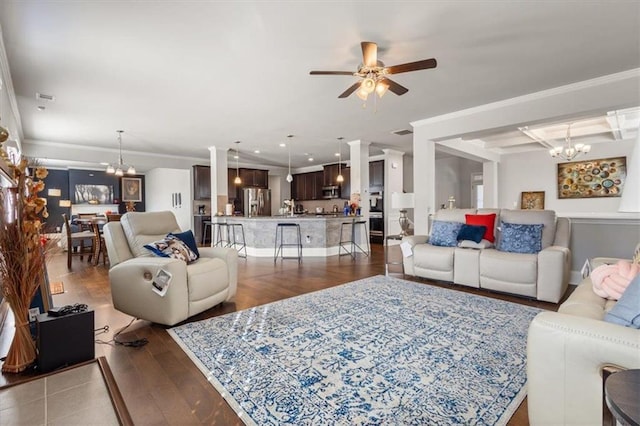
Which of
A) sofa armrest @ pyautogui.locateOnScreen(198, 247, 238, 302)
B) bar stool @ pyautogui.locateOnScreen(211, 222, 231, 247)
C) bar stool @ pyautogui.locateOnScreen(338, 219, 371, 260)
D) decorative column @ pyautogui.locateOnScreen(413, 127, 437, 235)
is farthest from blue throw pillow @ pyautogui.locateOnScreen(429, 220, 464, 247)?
bar stool @ pyautogui.locateOnScreen(211, 222, 231, 247)

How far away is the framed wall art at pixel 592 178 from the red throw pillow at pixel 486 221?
16.2ft

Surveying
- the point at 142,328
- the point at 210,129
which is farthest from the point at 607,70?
the point at 210,129

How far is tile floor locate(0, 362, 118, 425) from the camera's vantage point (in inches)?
58.6

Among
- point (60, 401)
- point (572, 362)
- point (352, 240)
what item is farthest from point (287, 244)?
point (572, 362)

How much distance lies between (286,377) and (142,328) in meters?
1.58

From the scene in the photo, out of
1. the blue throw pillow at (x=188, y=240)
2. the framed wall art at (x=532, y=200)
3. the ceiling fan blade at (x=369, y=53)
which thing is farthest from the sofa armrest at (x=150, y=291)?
the framed wall art at (x=532, y=200)

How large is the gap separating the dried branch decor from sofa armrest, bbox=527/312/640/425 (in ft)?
9.13

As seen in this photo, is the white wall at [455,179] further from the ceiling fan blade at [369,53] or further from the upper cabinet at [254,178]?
the ceiling fan blade at [369,53]

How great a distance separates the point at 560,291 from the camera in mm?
3232

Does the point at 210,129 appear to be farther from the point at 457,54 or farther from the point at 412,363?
the point at 412,363

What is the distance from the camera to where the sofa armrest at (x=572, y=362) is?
1.08 m

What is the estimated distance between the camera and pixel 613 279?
5.94 ft

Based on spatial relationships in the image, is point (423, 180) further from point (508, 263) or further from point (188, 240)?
point (188, 240)

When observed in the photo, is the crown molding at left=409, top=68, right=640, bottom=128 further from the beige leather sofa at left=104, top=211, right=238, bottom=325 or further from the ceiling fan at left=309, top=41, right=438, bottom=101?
the beige leather sofa at left=104, top=211, right=238, bottom=325
